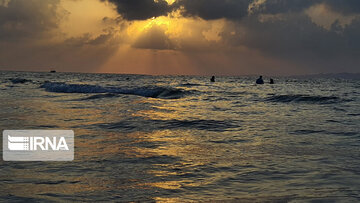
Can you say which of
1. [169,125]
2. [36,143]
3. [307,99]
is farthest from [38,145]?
[307,99]

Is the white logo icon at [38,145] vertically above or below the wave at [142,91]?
below

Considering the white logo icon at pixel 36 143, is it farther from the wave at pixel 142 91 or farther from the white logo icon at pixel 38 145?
the wave at pixel 142 91

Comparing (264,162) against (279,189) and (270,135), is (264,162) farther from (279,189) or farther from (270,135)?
(270,135)

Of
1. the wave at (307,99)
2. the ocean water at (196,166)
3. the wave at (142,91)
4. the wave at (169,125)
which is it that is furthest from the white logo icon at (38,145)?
the wave at (142,91)

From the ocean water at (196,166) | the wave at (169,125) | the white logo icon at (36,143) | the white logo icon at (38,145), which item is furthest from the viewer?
the wave at (169,125)

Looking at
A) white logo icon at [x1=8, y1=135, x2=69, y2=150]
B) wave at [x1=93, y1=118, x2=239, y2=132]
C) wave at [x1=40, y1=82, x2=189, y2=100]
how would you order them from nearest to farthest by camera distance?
1. white logo icon at [x1=8, y1=135, x2=69, y2=150]
2. wave at [x1=93, y1=118, x2=239, y2=132]
3. wave at [x1=40, y1=82, x2=189, y2=100]

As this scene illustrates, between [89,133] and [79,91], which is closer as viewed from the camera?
[89,133]

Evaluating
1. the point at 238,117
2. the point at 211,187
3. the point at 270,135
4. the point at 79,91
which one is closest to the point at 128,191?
the point at 211,187

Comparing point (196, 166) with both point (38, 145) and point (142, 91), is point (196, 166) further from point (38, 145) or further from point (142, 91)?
point (142, 91)

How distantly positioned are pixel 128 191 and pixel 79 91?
105ft

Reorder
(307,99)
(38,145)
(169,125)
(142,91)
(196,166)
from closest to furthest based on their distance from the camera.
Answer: (196,166) → (38,145) → (169,125) → (307,99) → (142,91)

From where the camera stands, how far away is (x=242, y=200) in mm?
4535

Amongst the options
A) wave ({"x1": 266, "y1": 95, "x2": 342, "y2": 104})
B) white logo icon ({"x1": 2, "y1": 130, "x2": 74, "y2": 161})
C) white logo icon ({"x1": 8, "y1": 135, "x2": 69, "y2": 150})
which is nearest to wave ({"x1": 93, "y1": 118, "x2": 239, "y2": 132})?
white logo icon ({"x1": 2, "y1": 130, "x2": 74, "y2": 161})

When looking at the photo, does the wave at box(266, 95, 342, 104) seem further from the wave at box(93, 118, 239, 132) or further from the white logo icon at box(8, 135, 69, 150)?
the white logo icon at box(8, 135, 69, 150)
